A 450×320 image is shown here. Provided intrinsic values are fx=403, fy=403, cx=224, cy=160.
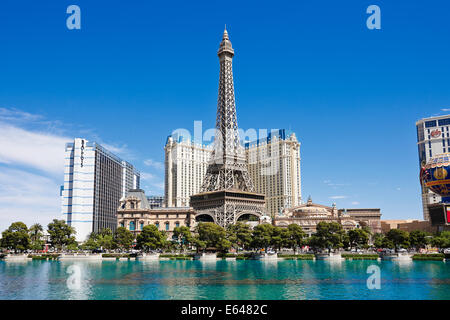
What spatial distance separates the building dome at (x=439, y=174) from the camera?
121m

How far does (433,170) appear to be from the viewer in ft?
405

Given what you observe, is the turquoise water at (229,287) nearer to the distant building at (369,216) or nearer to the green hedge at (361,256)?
the green hedge at (361,256)

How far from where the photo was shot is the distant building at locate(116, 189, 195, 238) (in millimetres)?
154500

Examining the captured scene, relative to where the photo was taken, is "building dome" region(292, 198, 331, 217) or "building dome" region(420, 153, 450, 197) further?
"building dome" region(292, 198, 331, 217)

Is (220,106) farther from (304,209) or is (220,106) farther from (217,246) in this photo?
(217,246)

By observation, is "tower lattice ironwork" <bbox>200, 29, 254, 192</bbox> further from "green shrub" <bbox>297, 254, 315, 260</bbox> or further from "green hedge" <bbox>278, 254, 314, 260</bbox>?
"green shrub" <bbox>297, 254, 315, 260</bbox>

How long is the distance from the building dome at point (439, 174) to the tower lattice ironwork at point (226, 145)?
60035 mm

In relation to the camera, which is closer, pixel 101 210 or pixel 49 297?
pixel 49 297

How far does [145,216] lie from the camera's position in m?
155

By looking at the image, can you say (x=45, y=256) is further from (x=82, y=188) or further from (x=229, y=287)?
(x=229, y=287)

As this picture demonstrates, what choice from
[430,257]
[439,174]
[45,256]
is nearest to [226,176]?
[45,256]

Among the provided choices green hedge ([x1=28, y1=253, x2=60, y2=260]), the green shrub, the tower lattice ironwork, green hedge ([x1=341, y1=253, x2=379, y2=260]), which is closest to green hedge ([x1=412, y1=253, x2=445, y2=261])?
green hedge ([x1=341, y1=253, x2=379, y2=260])
